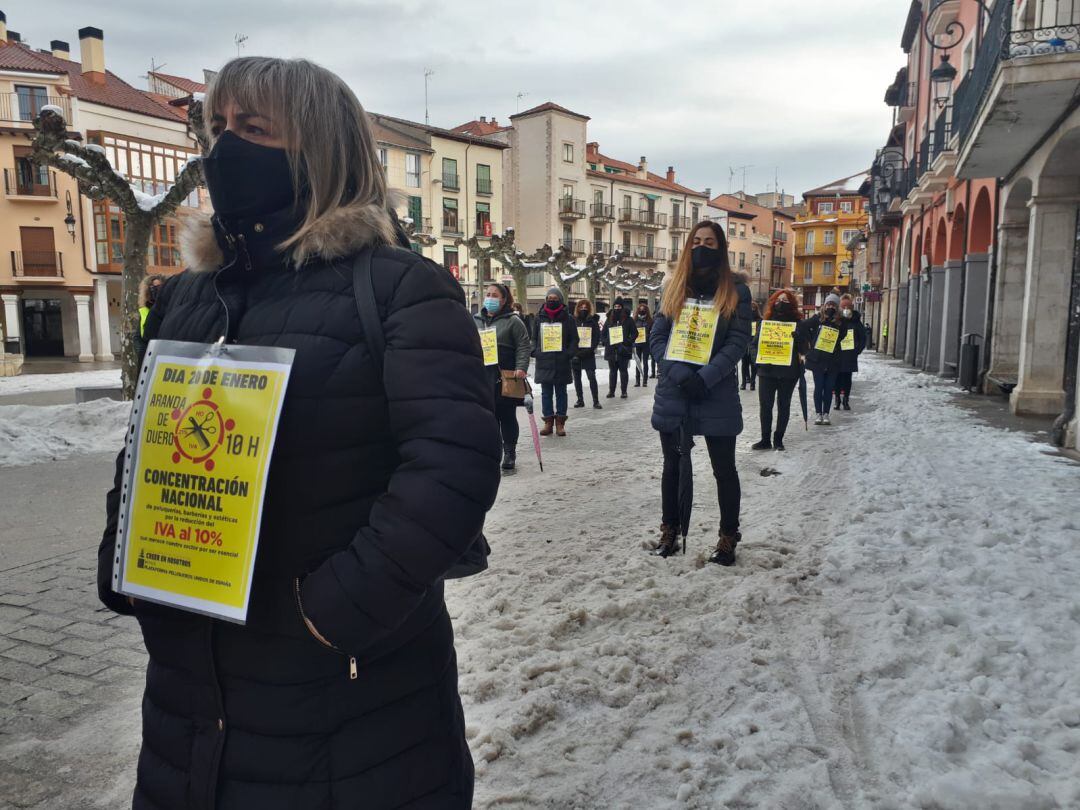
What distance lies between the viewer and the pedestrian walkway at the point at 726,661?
2.83 m

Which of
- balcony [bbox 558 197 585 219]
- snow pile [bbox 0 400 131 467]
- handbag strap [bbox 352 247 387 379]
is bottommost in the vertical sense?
snow pile [bbox 0 400 131 467]

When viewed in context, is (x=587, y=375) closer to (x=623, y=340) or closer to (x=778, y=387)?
(x=623, y=340)

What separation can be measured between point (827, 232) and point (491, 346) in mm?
90745

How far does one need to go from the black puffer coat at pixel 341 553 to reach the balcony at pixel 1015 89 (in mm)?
10291

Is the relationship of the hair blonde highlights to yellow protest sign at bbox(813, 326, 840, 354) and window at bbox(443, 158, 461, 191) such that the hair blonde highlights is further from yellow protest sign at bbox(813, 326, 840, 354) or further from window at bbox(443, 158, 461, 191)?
window at bbox(443, 158, 461, 191)

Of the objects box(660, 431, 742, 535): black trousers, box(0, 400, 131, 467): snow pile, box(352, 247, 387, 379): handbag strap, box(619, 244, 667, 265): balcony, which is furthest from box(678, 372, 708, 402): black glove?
box(619, 244, 667, 265): balcony

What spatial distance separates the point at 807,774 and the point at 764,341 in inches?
297

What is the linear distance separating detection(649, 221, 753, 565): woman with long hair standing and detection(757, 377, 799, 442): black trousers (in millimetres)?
4833

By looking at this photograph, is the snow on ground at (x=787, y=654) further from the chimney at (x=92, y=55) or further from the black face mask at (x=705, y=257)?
the chimney at (x=92, y=55)

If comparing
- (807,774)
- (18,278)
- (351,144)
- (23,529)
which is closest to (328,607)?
(351,144)

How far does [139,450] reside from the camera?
1.60 m

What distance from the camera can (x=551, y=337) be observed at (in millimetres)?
11109

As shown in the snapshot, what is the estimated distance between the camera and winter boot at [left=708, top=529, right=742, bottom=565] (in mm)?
5098

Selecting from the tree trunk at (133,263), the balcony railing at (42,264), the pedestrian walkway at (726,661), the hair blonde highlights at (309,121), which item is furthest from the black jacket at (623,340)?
the balcony railing at (42,264)
